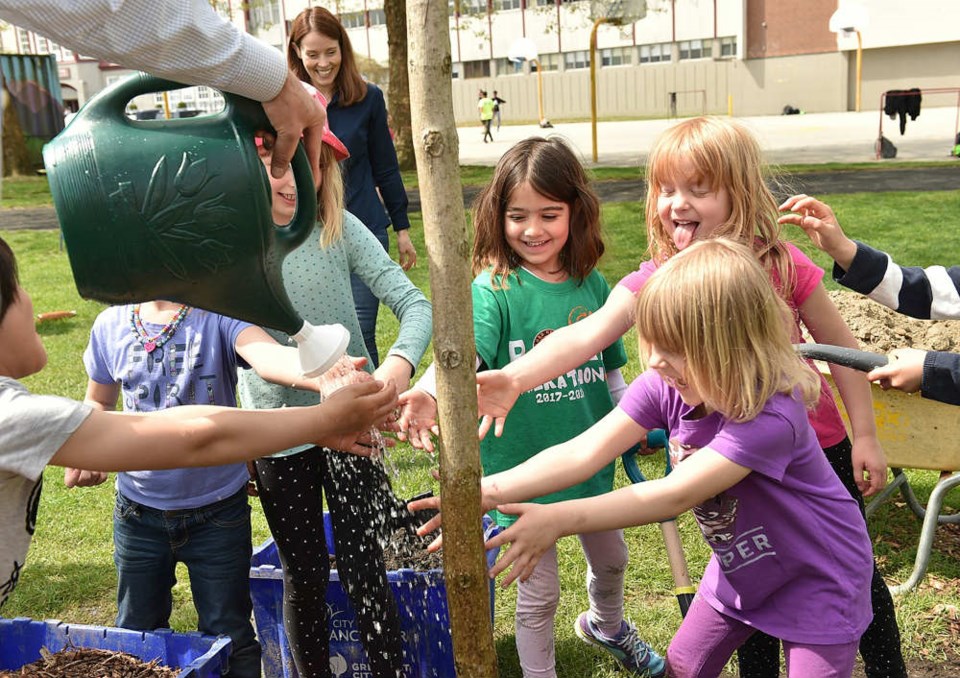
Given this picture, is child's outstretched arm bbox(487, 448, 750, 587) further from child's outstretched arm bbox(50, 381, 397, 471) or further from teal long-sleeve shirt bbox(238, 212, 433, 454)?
teal long-sleeve shirt bbox(238, 212, 433, 454)

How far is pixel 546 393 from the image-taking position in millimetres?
2615

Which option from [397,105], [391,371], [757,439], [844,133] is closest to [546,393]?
[391,371]

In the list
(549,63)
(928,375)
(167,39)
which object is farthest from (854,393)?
(549,63)

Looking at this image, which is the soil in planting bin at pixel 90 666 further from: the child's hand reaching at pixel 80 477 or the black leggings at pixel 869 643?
the black leggings at pixel 869 643

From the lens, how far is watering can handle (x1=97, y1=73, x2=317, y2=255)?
1499 millimetres

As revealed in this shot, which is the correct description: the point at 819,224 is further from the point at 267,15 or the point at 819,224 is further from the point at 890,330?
the point at 267,15

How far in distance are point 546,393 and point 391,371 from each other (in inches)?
19.4

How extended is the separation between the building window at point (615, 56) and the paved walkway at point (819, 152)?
545 inches

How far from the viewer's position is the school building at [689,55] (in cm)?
3609

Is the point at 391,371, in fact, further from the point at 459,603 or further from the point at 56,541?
the point at 56,541

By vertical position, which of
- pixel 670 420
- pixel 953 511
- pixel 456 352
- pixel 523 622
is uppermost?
pixel 456 352

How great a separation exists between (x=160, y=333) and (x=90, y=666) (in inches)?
30.8

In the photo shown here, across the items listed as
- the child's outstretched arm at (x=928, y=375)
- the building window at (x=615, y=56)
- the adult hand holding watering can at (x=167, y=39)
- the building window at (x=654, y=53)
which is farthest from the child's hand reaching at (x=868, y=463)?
the building window at (x=615, y=56)

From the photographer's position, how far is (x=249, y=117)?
1.53 meters
